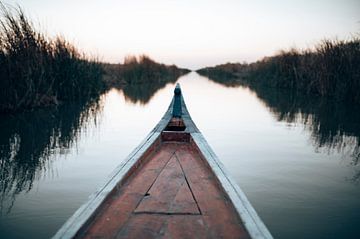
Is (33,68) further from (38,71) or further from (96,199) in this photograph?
(96,199)

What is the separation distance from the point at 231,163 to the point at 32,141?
379cm

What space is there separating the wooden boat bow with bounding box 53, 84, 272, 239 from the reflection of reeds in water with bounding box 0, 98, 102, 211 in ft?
5.02

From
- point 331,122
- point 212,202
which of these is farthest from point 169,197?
point 331,122

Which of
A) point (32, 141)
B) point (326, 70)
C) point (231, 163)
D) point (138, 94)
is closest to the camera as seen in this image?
point (231, 163)

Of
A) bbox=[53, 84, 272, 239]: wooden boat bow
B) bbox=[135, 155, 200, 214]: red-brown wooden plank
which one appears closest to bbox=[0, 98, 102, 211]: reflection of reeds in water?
bbox=[53, 84, 272, 239]: wooden boat bow

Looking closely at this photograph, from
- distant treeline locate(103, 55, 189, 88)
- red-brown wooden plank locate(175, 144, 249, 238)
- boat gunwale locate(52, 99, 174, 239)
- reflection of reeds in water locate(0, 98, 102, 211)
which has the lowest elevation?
reflection of reeds in water locate(0, 98, 102, 211)

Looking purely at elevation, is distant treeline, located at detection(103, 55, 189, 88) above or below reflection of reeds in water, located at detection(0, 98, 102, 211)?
above

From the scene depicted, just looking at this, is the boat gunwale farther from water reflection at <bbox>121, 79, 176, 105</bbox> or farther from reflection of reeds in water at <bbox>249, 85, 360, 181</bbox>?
water reflection at <bbox>121, 79, 176, 105</bbox>

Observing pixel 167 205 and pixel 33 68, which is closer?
pixel 167 205

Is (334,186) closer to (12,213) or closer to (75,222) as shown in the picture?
(75,222)

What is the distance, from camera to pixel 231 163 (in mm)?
4672

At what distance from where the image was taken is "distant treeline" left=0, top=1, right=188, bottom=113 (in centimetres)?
727

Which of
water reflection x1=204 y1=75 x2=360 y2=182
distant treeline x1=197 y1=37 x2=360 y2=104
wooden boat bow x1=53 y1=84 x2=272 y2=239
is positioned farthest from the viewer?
distant treeline x1=197 y1=37 x2=360 y2=104

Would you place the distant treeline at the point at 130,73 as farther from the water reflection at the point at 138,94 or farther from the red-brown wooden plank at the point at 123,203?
the red-brown wooden plank at the point at 123,203
